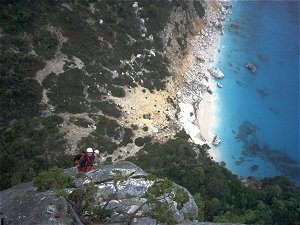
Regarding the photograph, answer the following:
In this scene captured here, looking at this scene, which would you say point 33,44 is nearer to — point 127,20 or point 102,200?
point 127,20

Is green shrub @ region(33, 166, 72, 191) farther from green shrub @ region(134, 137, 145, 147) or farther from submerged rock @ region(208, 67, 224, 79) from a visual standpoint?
submerged rock @ region(208, 67, 224, 79)

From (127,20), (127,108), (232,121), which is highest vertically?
(127,20)

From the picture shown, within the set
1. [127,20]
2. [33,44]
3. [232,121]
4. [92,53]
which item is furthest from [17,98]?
[232,121]

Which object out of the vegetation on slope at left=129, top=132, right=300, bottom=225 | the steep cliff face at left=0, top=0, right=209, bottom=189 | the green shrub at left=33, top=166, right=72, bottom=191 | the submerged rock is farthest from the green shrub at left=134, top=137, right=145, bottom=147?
the green shrub at left=33, top=166, right=72, bottom=191

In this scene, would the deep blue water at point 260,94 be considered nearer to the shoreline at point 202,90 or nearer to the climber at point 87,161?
the shoreline at point 202,90

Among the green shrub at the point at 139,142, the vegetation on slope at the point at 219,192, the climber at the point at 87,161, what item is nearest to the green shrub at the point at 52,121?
the vegetation on slope at the point at 219,192

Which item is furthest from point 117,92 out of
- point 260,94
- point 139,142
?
point 260,94
